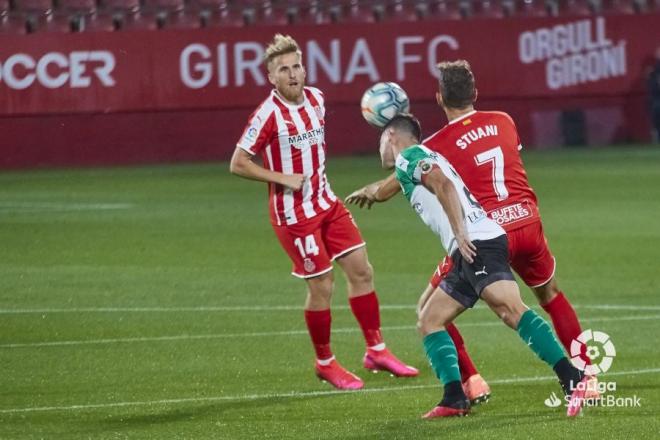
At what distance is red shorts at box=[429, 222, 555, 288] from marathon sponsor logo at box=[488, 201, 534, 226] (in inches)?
2.0

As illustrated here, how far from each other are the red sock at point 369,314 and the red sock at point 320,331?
0.31 meters

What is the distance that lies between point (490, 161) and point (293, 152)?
177cm

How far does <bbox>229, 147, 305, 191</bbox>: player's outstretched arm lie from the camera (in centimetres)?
830

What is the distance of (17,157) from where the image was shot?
22.7 metres

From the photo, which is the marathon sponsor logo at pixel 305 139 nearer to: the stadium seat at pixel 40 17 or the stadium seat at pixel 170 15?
the stadium seat at pixel 40 17

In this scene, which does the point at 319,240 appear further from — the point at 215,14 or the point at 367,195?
the point at 215,14

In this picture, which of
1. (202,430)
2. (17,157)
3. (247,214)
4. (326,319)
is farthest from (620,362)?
(17,157)

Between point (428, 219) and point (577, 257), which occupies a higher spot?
point (428, 219)

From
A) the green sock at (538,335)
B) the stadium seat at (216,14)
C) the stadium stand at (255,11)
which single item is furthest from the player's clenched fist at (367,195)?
the stadium seat at (216,14)

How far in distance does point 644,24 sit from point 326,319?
1824 cm

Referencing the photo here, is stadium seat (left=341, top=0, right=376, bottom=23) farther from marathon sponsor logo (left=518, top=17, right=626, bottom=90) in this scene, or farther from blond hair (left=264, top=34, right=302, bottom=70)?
blond hair (left=264, top=34, right=302, bottom=70)

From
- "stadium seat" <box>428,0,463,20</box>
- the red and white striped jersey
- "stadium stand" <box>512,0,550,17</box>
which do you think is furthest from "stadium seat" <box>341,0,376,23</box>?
the red and white striped jersey

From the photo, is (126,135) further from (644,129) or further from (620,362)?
(620,362)

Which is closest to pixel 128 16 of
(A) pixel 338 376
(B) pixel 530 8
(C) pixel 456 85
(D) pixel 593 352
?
(B) pixel 530 8
